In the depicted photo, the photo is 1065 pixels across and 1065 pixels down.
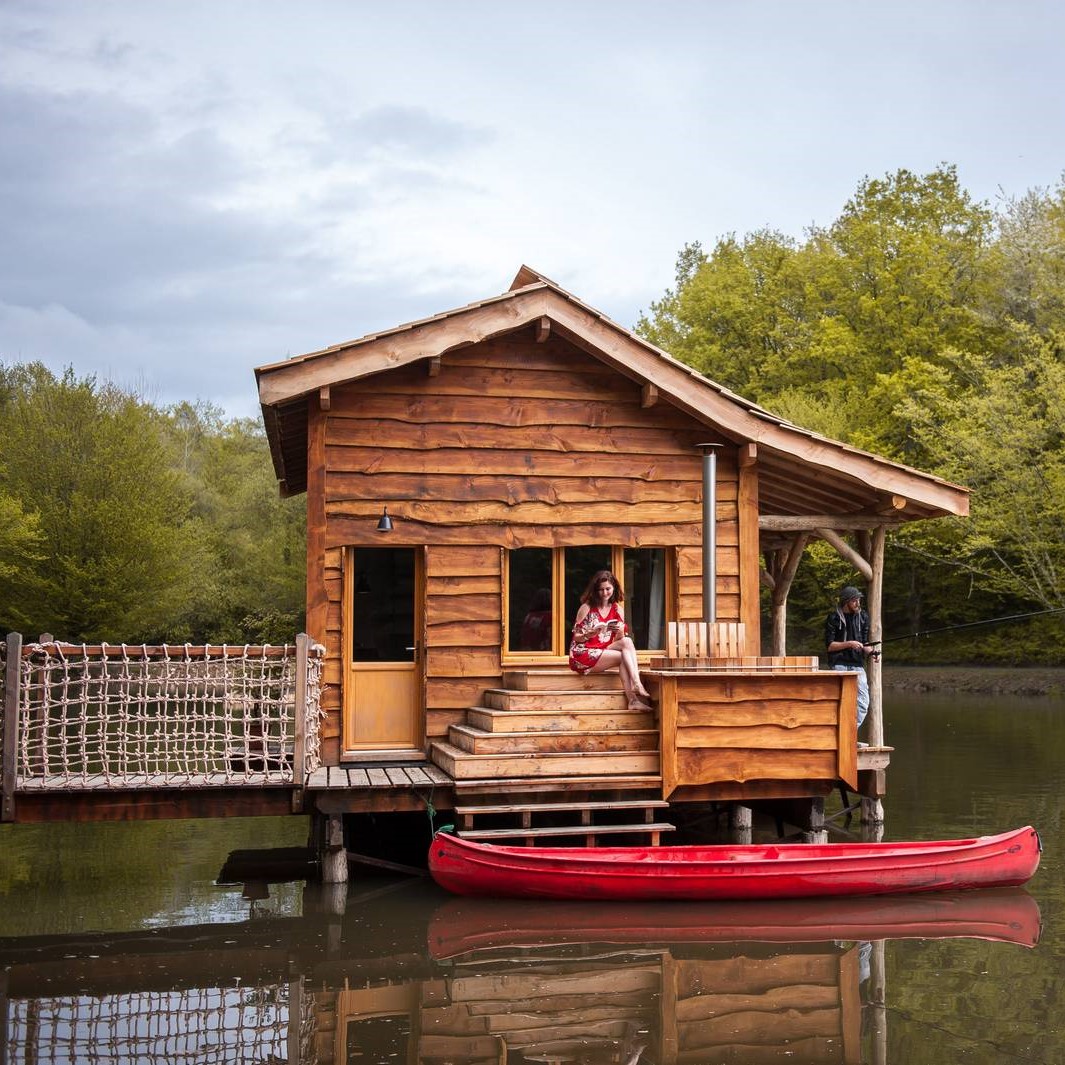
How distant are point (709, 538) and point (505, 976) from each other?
5894 millimetres

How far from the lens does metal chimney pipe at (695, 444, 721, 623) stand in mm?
12992

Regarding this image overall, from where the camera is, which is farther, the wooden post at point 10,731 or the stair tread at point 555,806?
the stair tread at point 555,806

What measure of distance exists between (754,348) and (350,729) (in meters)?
34.6

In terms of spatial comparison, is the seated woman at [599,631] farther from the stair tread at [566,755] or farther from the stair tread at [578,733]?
the stair tread at [566,755]

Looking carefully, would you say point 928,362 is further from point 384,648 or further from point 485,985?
point 485,985

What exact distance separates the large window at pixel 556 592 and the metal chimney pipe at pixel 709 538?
829mm

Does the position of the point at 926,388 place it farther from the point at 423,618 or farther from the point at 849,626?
the point at 423,618

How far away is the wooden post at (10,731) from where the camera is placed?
10523 millimetres

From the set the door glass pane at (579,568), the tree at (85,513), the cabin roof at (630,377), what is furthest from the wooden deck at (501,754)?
the tree at (85,513)

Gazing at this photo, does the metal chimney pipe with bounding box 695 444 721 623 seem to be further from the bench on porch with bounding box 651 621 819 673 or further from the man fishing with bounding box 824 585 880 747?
the man fishing with bounding box 824 585 880 747

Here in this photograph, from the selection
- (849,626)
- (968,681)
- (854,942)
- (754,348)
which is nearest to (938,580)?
(968,681)

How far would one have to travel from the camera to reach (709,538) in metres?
13.1

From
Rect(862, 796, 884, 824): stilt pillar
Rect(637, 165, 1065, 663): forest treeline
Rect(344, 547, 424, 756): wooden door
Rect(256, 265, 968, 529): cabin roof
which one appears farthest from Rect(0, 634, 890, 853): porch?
Rect(637, 165, 1065, 663): forest treeline

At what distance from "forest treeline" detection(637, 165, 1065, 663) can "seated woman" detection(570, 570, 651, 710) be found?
23.1m
